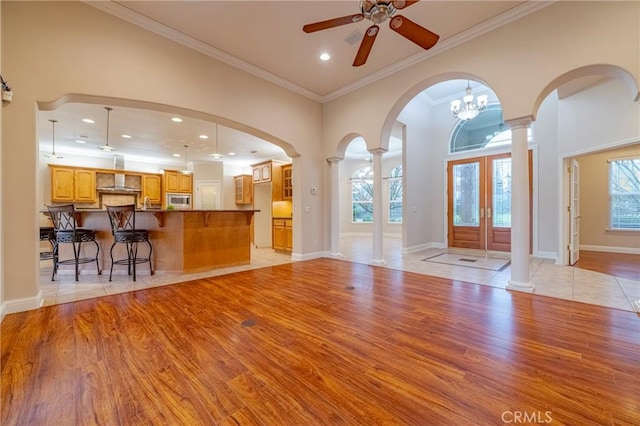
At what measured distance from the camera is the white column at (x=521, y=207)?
330 cm

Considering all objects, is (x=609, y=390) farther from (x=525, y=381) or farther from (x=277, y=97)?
(x=277, y=97)

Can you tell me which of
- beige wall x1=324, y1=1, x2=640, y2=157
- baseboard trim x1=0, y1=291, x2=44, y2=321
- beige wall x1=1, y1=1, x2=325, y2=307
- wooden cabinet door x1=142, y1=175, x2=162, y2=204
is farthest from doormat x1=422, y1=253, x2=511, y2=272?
wooden cabinet door x1=142, y1=175, x2=162, y2=204

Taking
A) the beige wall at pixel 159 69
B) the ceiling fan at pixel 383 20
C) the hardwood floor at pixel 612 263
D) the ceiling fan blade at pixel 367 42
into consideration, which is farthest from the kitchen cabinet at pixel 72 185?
the hardwood floor at pixel 612 263

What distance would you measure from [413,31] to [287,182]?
5.22m

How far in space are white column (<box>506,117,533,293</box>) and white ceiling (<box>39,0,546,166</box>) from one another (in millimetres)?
1572

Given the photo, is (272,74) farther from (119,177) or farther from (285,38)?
(119,177)

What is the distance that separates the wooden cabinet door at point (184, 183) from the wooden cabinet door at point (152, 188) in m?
0.69

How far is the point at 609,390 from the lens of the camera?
1.49m

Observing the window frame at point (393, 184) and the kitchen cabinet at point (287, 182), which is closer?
the kitchen cabinet at point (287, 182)

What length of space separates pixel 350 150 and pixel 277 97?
16.5 ft

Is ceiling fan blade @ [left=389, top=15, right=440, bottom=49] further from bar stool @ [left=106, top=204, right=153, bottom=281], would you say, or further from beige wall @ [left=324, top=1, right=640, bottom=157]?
bar stool @ [left=106, top=204, right=153, bottom=281]

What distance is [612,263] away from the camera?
4781 mm

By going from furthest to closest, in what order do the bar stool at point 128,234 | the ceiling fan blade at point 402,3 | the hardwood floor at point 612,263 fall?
the hardwood floor at point 612,263
the bar stool at point 128,234
the ceiling fan blade at point 402,3

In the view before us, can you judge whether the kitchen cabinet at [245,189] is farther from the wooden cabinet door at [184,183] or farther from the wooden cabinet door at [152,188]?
the wooden cabinet door at [152,188]
